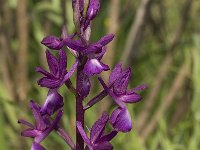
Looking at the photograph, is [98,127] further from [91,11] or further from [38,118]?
[91,11]

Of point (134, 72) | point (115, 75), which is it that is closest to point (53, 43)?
point (115, 75)

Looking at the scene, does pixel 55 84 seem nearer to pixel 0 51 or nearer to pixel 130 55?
pixel 130 55

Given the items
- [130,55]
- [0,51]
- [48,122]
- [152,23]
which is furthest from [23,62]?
[48,122]

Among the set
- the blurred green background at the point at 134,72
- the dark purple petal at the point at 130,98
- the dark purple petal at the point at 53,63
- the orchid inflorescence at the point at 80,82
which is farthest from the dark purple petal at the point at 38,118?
the blurred green background at the point at 134,72

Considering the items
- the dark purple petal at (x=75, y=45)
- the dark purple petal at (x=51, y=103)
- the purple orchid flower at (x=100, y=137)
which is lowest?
the purple orchid flower at (x=100, y=137)

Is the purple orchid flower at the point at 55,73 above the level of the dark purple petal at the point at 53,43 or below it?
below

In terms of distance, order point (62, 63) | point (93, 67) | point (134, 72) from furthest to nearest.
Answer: point (134, 72) < point (62, 63) < point (93, 67)

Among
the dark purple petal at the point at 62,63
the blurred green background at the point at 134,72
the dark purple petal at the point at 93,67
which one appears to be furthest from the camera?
the blurred green background at the point at 134,72

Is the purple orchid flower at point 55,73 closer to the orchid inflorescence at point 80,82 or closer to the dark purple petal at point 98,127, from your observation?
the orchid inflorescence at point 80,82
